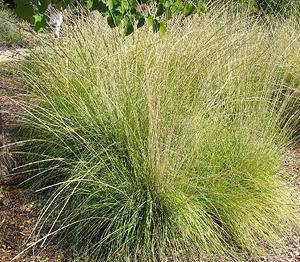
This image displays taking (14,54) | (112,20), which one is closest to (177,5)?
(112,20)

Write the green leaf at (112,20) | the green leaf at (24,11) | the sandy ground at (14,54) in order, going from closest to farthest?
the green leaf at (24,11), the green leaf at (112,20), the sandy ground at (14,54)

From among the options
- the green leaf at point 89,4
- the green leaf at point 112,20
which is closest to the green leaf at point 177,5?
the green leaf at point 112,20

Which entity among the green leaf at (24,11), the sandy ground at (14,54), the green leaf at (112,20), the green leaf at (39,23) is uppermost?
the green leaf at (24,11)

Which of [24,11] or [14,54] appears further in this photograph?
[14,54]

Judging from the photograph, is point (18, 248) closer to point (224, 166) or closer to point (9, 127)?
point (224, 166)

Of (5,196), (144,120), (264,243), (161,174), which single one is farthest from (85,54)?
(264,243)

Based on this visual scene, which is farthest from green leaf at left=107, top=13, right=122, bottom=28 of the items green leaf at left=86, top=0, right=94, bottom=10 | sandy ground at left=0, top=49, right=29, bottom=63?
sandy ground at left=0, top=49, right=29, bottom=63

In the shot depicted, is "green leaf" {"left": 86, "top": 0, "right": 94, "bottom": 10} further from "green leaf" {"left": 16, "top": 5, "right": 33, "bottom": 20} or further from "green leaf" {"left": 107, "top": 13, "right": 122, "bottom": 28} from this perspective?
"green leaf" {"left": 16, "top": 5, "right": 33, "bottom": 20}

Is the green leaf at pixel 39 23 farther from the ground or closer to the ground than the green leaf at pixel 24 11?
closer to the ground

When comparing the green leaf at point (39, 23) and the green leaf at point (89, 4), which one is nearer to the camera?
the green leaf at point (39, 23)

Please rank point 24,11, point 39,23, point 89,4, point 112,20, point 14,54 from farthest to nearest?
point 14,54
point 112,20
point 89,4
point 39,23
point 24,11

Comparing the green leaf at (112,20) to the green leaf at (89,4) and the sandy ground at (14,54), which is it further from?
the sandy ground at (14,54)

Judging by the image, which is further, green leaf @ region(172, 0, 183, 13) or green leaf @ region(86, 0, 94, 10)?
green leaf @ region(172, 0, 183, 13)

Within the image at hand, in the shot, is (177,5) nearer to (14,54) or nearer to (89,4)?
(89,4)
